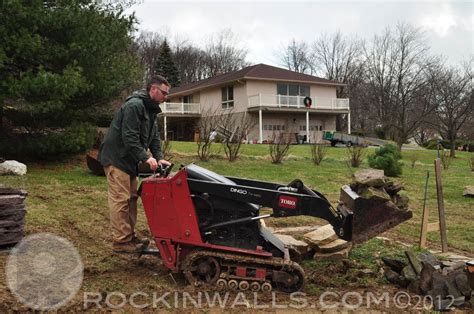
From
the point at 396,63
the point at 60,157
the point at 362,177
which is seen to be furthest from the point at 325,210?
the point at 396,63

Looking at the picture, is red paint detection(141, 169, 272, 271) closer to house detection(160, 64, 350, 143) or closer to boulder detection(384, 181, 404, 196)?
boulder detection(384, 181, 404, 196)

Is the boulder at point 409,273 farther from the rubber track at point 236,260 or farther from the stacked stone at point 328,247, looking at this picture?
the rubber track at point 236,260

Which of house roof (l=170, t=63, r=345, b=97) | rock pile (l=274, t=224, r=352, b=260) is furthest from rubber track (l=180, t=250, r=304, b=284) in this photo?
house roof (l=170, t=63, r=345, b=97)

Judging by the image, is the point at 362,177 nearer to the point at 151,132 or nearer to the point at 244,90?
the point at 151,132

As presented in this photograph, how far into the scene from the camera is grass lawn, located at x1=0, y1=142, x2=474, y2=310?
4.66 metres

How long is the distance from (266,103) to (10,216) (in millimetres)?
30617

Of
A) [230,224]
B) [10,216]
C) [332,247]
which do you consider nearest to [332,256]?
[332,247]

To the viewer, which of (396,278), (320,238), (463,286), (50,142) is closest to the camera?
(463,286)

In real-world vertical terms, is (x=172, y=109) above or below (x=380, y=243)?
above

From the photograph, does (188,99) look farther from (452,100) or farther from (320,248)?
(320,248)

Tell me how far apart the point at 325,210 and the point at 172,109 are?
34.2m

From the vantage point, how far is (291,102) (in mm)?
36250

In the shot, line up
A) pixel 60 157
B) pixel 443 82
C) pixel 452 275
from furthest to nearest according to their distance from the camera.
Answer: pixel 443 82 → pixel 60 157 → pixel 452 275

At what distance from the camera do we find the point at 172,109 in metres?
37.6
